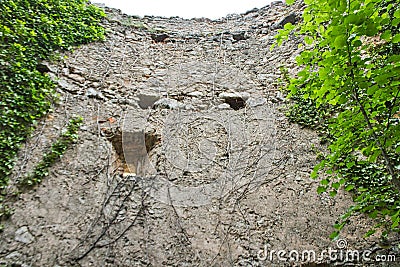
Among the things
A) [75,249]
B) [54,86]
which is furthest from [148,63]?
[75,249]

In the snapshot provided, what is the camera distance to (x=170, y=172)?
98.0 inches

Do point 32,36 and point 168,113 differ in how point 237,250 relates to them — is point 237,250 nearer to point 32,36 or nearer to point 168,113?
point 168,113

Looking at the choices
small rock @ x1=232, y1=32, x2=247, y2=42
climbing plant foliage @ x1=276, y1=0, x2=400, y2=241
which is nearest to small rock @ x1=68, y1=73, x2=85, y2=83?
climbing plant foliage @ x1=276, y1=0, x2=400, y2=241

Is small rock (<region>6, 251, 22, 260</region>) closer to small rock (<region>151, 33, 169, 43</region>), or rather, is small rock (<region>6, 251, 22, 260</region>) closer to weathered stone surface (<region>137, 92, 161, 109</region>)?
weathered stone surface (<region>137, 92, 161, 109</region>)

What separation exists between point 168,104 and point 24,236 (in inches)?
80.2

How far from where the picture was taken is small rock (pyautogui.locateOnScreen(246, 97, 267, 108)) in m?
3.23

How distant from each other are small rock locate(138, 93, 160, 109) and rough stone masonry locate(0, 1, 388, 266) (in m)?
0.02

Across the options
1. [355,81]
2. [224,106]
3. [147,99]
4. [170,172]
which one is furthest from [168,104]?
[355,81]

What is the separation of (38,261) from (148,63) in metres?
3.03

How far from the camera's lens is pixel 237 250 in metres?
1.89

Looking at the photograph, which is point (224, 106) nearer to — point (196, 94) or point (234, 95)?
point (234, 95)

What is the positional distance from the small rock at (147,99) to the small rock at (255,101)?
1233mm

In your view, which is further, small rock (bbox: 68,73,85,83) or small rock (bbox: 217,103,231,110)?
small rock (bbox: 217,103,231,110)

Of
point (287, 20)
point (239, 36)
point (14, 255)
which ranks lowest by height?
point (14, 255)
